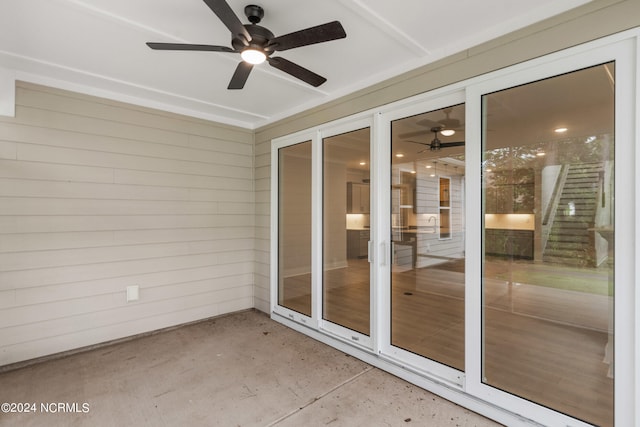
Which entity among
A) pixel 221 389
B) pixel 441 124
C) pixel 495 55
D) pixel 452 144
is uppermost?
pixel 495 55

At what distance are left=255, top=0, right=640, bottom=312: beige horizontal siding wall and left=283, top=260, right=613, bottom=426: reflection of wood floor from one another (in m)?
1.52

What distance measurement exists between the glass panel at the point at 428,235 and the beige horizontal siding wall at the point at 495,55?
28 centimetres

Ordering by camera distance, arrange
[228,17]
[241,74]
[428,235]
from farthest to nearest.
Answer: [428,235]
[241,74]
[228,17]

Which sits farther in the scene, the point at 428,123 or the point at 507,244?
the point at 428,123

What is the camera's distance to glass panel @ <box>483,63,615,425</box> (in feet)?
6.30

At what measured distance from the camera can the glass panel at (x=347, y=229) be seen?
3.24m

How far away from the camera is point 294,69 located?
2352 mm

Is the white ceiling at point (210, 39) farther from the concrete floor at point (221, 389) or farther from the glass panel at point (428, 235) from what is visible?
the concrete floor at point (221, 389)

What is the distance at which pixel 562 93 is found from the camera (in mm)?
2057

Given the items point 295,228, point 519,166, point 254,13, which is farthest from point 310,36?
point 295,228

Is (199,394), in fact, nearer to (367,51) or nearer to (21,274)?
(21,274)

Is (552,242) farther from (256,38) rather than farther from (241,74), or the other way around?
(241,74)

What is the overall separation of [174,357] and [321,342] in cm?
154

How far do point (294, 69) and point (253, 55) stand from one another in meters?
0.35
